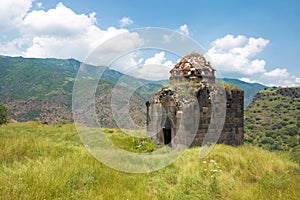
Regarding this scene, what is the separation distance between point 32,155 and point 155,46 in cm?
432

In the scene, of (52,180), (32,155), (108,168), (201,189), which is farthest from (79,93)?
(201,189)

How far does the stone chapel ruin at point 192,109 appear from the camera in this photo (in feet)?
33.3

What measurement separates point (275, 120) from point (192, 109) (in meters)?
40.2

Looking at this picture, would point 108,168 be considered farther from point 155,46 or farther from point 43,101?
point 43,101

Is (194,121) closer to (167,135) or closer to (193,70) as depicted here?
(167,135)

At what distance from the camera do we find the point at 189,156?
7.52 metres

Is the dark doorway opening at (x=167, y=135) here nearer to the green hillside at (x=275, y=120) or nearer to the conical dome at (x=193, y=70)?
the conical dome at (x=193, y=70)

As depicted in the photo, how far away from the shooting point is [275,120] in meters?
44.9

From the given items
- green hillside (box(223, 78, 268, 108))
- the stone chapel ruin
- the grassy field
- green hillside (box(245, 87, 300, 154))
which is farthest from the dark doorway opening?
green hillside (box(245, 87, 300, 154))

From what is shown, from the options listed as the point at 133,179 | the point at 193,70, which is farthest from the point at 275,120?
the point at 133,179

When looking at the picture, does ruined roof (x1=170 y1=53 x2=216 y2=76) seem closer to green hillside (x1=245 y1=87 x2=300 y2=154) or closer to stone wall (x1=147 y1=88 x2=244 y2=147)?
stone wall (x1=147 y1=88 x2=244 y2=147)

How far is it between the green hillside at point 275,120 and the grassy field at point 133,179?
22130 millimetres

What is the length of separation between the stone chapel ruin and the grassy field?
2.92 metres

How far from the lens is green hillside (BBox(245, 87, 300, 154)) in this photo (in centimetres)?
3341
